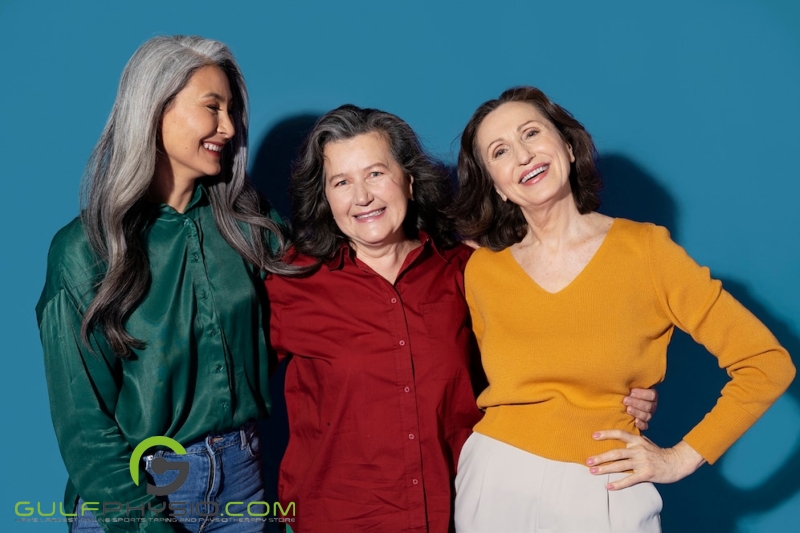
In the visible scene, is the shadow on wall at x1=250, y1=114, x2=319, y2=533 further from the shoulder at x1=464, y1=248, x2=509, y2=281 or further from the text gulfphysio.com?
the shoulder at x1=464, y1=248, x2=509, y2=281

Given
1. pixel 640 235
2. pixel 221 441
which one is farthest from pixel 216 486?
pixel 640 235

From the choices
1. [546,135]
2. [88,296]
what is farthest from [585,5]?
[88,296]

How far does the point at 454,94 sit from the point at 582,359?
1127 mm

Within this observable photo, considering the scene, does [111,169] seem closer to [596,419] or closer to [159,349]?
[159,349]

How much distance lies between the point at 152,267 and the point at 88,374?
0.32 m

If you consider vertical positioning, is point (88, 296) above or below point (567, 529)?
above

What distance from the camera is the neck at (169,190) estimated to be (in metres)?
2.23

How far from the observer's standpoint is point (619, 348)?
202 centimetres

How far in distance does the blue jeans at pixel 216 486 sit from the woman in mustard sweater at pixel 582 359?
1.95 ft

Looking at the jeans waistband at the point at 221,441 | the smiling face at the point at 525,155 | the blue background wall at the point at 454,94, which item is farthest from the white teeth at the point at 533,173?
the jeans waistband at the point at 221,441

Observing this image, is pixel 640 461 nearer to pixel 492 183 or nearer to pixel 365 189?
pixel 492 183

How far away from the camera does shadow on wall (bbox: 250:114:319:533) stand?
9.05 feet

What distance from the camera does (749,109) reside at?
269 cm

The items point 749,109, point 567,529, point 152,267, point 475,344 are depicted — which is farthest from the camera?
point 749,109
